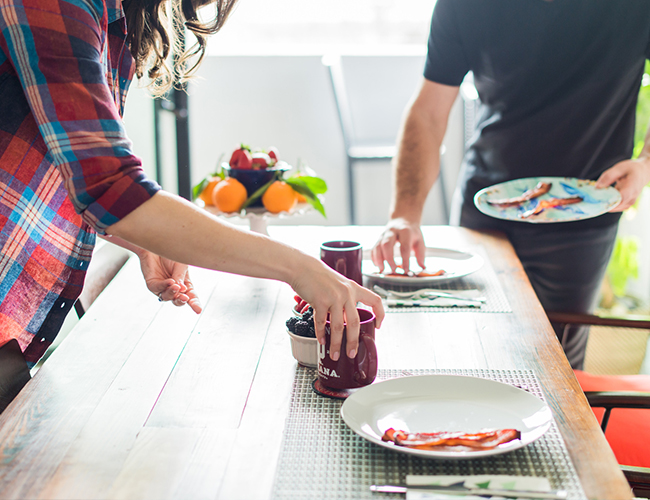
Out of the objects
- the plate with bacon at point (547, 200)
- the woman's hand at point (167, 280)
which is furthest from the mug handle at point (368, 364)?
the plate with bacon at point (547, 200)

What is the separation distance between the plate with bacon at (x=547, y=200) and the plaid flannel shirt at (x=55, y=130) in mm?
1042

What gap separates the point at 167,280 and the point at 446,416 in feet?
1.75

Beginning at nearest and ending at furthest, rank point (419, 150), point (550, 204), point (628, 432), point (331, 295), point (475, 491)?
point (475, 491) < point (331, 295) < point (628, 432) < point (550, 204) < point (419, 150)

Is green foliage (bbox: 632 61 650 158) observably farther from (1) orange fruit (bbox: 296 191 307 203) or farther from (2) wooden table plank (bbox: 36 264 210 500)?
(2) wooden table plank (bbox: 36 264 210 500)

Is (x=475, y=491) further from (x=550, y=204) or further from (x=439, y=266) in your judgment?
(x=550, y=204)

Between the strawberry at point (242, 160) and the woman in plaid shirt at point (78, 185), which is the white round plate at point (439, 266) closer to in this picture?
the strawberry at point (242, 160)

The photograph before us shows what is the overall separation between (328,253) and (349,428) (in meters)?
0.47

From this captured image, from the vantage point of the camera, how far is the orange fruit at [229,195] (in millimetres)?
1518

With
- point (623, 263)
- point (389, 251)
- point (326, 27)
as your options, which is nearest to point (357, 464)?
point (389, 251)

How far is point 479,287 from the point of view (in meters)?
1.32

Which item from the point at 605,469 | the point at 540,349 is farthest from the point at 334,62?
the point at 605,469

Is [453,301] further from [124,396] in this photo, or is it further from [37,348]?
[37,348]

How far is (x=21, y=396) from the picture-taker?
87 cm

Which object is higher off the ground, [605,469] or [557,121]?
[557,121]
